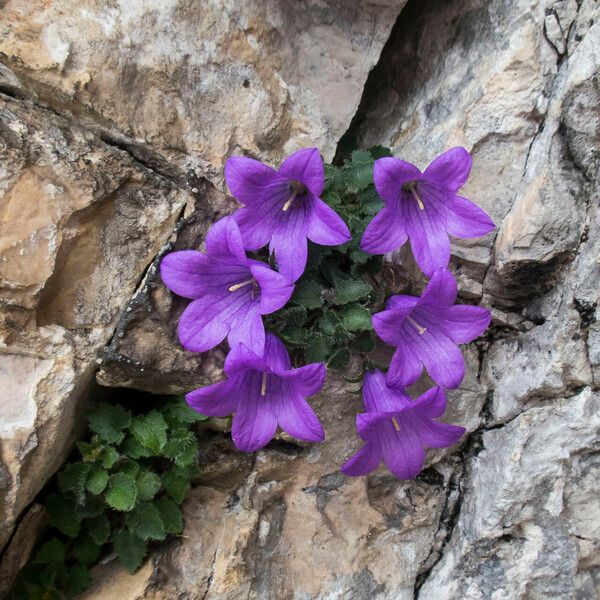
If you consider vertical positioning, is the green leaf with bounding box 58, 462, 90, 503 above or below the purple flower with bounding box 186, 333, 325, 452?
below

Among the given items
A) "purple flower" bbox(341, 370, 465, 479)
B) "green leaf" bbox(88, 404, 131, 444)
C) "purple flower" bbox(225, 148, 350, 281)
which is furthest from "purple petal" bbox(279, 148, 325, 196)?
"green leaf" bbox(88, 404, 131, 444)

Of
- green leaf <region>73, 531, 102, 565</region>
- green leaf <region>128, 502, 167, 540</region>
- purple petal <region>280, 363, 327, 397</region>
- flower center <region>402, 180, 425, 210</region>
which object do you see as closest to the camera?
purple petal <region>280, 363, 327, 397</region>

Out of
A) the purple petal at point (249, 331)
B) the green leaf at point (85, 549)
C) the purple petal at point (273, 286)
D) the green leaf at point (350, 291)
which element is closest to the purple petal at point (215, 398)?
the purple petal at point (249, 331)

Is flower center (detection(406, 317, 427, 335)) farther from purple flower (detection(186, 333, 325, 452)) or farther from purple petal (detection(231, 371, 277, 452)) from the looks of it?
purple petal (detection(231, 371, 277, 452))

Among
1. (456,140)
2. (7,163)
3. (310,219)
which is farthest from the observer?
(456,140)

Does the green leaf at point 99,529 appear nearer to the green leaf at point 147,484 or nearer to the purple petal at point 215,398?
the green leaf at point 147,484

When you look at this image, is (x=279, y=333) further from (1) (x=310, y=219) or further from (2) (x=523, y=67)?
(2) (x=523, y=67)

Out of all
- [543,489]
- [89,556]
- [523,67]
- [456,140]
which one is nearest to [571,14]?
[523,67]
